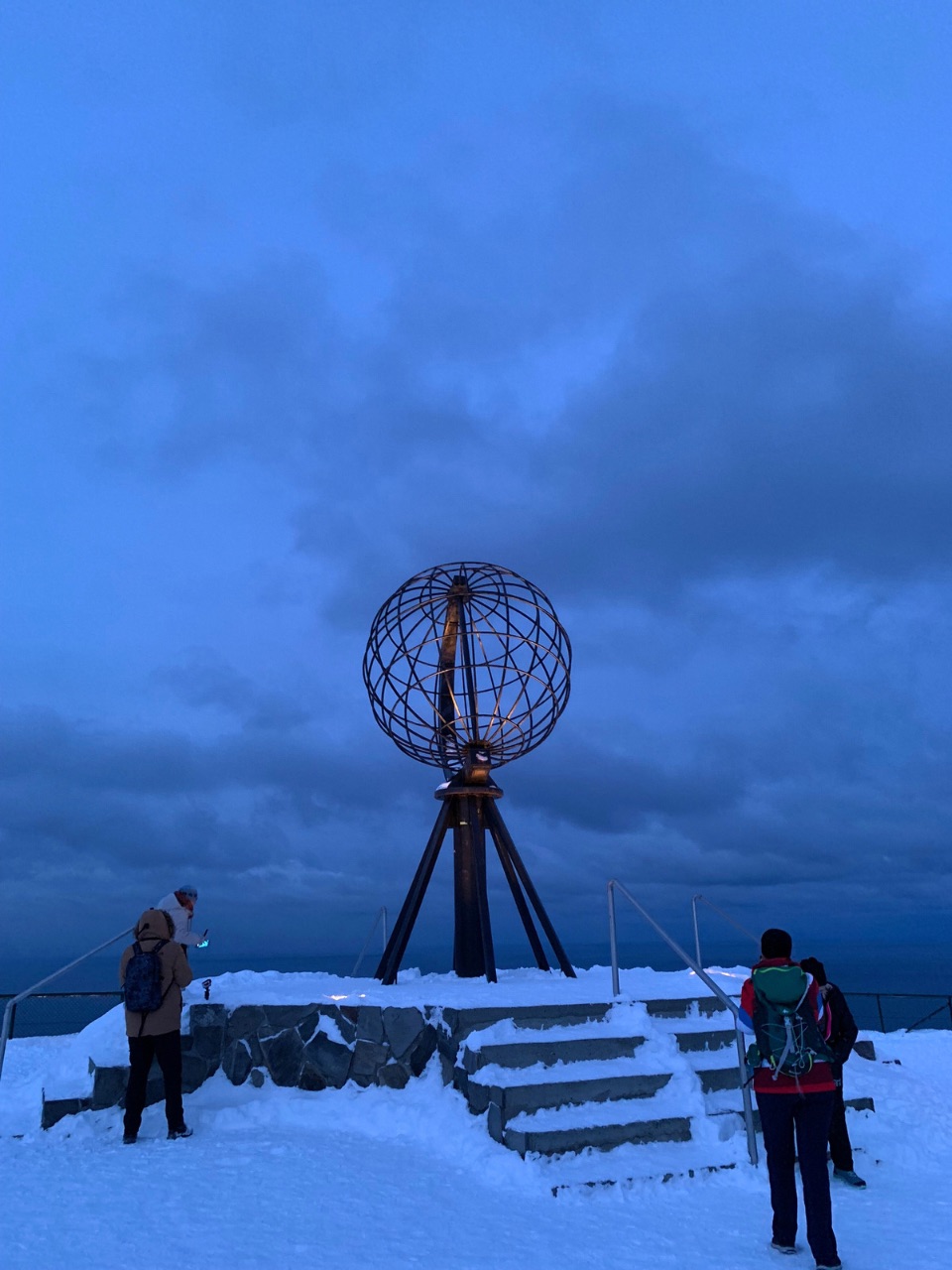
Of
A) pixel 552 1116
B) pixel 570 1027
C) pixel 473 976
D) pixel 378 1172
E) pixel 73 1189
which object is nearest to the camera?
pixel 73 1189

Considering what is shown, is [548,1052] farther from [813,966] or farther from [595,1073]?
[813,966]

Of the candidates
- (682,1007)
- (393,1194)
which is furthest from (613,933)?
(393,1194)

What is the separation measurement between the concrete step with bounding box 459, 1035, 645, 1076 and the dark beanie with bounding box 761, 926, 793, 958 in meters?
2.84

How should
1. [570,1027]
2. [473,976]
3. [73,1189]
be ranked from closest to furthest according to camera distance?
1. [73,1189]
2. [570,1027]
3. [473,976]

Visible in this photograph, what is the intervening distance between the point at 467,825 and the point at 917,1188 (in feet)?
19.9

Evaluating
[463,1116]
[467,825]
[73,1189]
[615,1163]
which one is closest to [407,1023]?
[463,1116]

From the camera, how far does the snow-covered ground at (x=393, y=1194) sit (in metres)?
4.44

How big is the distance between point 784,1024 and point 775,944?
37 centimetres

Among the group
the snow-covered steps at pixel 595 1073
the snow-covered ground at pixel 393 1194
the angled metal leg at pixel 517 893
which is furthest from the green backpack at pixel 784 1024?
the angled metal leg at pixel 517 893

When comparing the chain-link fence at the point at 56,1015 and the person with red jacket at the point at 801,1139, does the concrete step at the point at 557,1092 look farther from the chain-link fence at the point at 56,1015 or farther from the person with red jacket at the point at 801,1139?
the chain-link fence at the point at 56,1015

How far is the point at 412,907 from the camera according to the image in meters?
10.0

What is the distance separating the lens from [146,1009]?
255 inches

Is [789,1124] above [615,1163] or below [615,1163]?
above

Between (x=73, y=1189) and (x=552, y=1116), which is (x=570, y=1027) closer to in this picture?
(x=552, y=1116)
